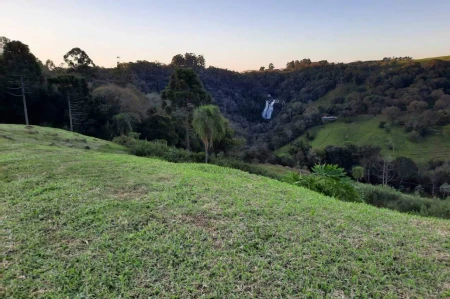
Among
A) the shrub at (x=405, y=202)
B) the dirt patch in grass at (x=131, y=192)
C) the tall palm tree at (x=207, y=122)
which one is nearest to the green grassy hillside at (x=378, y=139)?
the shrub at (x=405, y=202)

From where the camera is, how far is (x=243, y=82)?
2749 inches

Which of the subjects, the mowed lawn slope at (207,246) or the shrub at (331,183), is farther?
the shrub at (331,183)

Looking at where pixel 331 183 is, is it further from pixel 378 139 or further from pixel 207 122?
pixel 378 139

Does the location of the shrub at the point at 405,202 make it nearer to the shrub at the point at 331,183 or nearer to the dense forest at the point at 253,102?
the shrub at the point at 331,183

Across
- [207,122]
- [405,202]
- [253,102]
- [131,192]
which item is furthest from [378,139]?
[131,192]

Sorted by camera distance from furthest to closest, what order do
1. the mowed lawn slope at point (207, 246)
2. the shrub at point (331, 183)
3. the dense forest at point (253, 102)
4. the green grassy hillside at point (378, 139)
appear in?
the green grassy hillside at point (378, 139) → the dense forest at point (253, 102) → the shrub at point (331, 183) → the mowed lawn slope at point (207, 246)

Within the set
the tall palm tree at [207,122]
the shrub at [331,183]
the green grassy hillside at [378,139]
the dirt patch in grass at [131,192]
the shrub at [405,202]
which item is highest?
the tall palm tree at [207,122]

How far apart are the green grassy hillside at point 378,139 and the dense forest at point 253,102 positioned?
1.25 metres

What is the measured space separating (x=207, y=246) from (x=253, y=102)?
2468 inches

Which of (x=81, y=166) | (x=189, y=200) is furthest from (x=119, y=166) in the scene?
(x=189, y=200)

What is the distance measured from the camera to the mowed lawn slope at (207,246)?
2.59 meters

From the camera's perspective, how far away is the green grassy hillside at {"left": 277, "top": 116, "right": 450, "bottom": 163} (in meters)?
36.5

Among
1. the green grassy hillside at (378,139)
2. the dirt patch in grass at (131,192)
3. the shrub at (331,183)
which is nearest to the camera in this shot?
the dirt patch in grass at (131,192)

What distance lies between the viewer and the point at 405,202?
11164mm
